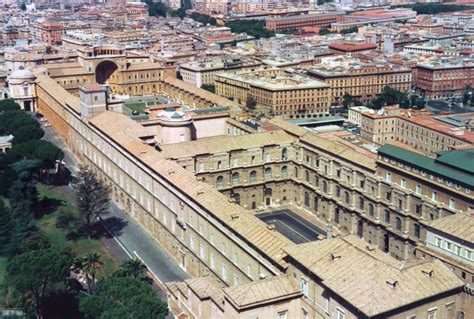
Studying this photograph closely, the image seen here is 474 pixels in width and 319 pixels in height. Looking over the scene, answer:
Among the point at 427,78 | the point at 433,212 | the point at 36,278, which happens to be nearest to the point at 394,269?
the point at 433,212

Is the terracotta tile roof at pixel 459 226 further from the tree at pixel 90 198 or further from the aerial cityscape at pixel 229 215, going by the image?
the tree at pixel 90 198

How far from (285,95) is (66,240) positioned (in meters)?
90.9

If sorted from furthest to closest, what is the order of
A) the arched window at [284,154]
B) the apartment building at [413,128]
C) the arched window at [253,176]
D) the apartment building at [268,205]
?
the apartment building at [413,128] → the arched window at [284,154] → the arched window at [253,176] → the apartment building at [268,205]

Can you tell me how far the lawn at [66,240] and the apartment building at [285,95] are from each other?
227 ft

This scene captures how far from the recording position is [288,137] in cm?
10612

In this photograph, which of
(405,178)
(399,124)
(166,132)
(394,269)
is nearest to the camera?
(394,269)

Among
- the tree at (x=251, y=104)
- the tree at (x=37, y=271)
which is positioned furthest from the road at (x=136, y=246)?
the tree at (x=251, y=104)

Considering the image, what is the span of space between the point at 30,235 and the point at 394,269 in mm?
51191

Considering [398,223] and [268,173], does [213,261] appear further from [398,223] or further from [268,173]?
[268,173]

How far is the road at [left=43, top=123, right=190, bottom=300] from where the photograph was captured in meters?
81.9

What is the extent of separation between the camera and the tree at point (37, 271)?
66812mm

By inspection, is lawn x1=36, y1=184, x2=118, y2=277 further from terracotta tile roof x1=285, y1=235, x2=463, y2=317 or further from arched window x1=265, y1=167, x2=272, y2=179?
terracotta tile roof x1=285, y1=235, x2=463, y2=317

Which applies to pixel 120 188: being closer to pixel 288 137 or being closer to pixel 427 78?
pixel 288 137

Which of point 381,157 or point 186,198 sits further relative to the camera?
point 381,157
